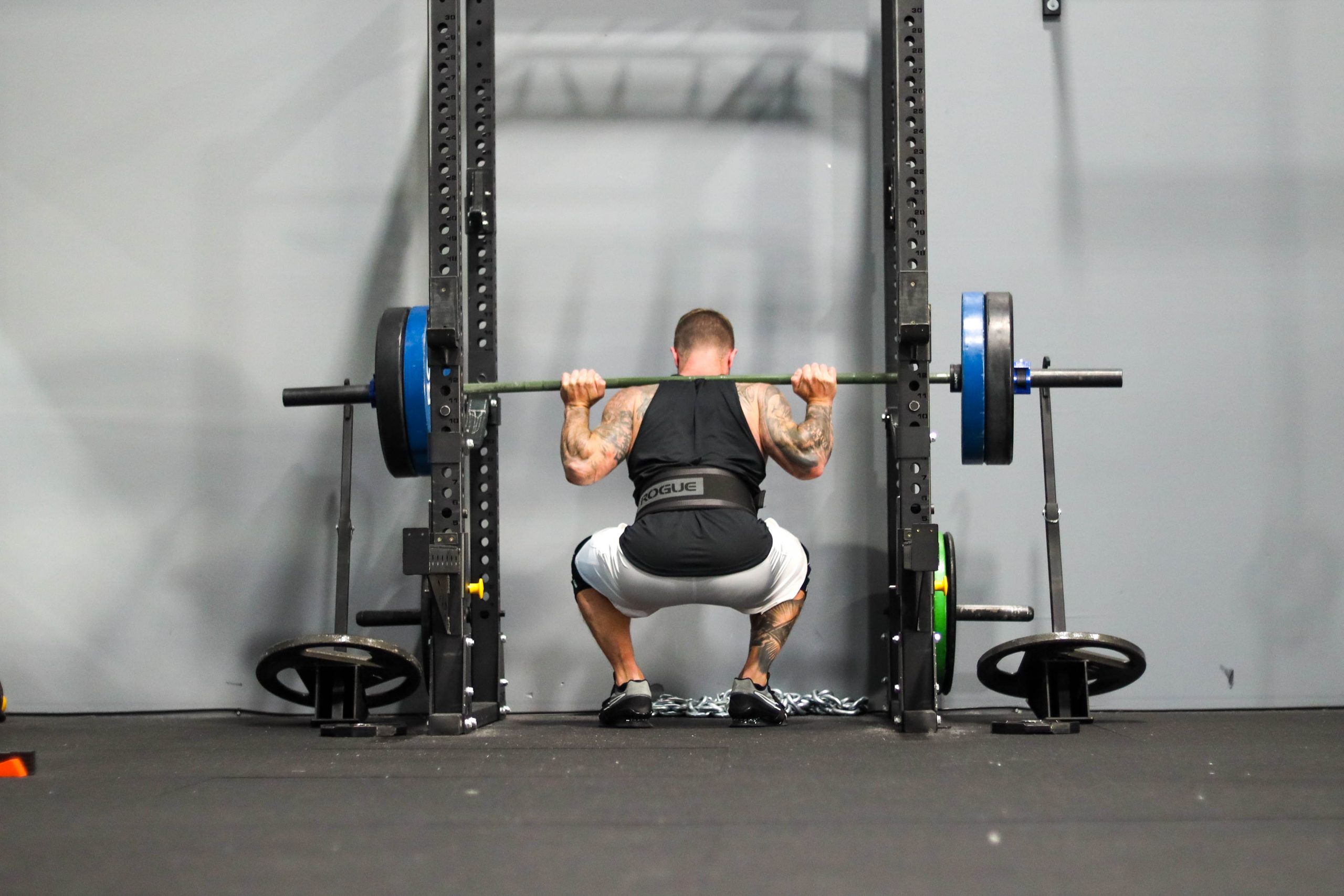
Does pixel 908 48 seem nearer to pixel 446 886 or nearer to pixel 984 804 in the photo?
pixel 984 804

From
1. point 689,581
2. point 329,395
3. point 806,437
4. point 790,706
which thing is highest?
point 329,395

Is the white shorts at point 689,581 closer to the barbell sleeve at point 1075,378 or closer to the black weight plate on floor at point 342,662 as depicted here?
the black weight plate on floor at point 342,662

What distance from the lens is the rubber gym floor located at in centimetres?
146

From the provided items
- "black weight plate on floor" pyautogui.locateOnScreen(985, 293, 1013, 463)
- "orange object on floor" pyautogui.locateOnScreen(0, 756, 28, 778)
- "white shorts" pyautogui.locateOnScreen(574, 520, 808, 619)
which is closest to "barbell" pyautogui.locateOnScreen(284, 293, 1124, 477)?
"black weight plate on floor" pyautogui.locateOnScreen(985, 293, 1013, 463)

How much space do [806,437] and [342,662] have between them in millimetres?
1306

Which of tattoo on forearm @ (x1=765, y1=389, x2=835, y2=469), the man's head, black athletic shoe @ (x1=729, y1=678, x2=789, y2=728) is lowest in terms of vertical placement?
black athletic shoe @ (x1=729, y1=678, x2=789, y2=728)

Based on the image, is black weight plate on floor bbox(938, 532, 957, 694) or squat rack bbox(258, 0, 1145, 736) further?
black weight plate on floor bbox(938, 532, 957, 694)

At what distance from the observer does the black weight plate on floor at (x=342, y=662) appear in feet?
9.58

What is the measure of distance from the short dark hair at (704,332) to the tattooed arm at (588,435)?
0.25 meters

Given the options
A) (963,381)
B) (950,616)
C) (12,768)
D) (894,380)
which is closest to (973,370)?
(963,381)

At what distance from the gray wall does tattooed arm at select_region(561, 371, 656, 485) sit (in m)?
0.41

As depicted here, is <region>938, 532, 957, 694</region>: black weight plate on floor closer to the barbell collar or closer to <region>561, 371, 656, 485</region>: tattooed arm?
<region>561, 371, 656, 485</region>: tattooed arm

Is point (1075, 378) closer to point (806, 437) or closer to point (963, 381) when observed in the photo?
point (963, 381)

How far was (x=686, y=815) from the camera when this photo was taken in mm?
1825
